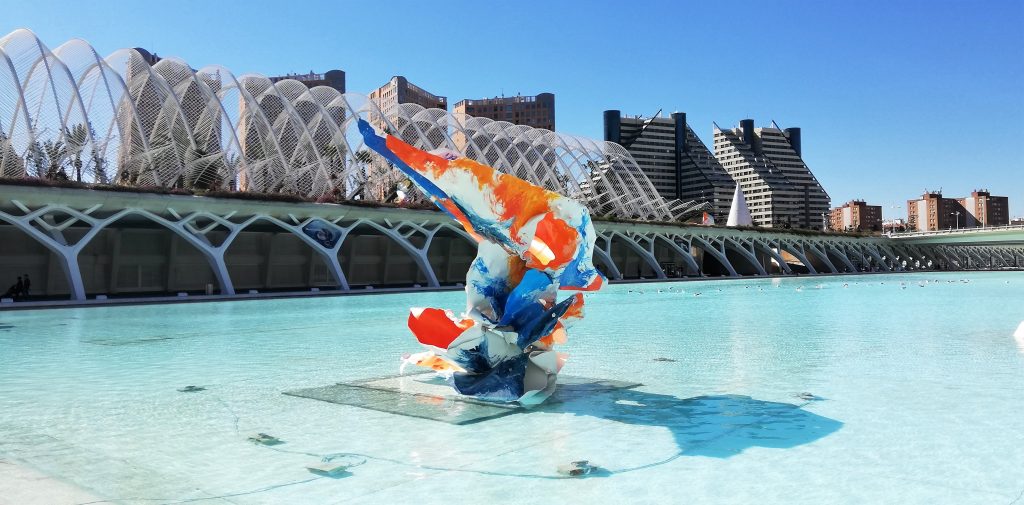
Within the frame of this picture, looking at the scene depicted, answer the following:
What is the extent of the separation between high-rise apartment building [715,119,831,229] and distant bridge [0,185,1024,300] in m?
78.5

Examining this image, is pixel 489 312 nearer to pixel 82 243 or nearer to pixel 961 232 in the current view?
pixel 82 243

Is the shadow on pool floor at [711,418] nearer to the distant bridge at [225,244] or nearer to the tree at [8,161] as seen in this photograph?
the distant bridge at [225,244]

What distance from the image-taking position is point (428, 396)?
686cm

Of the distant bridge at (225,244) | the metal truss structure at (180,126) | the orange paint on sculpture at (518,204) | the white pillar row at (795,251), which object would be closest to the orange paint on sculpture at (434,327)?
the orange paint on sculpture at (518,204)

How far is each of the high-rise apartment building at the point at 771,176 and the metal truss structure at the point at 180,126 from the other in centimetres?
8702

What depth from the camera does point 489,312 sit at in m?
7.06

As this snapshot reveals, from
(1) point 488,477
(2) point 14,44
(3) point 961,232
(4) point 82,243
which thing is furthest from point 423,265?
(3) point 961,232

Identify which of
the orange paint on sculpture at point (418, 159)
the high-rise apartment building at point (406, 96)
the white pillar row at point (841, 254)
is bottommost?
the orange paint on sculpture at point (418, 159)

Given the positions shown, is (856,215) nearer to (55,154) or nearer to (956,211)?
(956,211)

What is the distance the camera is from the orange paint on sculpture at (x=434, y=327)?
24.0ft

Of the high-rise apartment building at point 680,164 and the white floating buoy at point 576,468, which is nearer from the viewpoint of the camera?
the white floating buoy at point 576,468

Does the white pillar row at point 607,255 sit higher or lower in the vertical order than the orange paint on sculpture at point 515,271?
higher

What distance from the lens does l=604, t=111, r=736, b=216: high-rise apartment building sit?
118 metres

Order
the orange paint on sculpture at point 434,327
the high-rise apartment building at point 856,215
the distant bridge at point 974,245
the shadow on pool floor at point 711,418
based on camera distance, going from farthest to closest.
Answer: the high-rise apartment building at point 856,215
the distant bridge at point 974,245
the orange paint on sculpture at point 434,327
the shadow on pool floor at point 711,418
